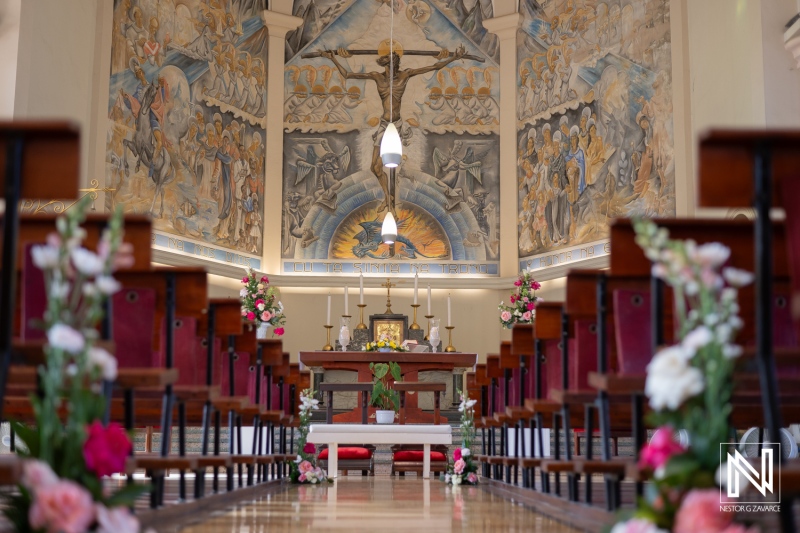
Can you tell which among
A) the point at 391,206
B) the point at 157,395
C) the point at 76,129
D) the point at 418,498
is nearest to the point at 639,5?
the point at 391,206

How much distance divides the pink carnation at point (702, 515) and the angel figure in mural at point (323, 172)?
14350 millimetres

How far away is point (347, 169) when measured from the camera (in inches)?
643

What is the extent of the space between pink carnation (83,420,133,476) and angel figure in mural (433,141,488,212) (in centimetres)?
1392

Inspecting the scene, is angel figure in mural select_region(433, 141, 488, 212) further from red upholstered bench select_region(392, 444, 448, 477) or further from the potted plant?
the potted plant

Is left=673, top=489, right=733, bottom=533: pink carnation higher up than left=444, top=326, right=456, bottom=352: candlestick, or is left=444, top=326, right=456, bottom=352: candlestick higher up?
left=444, top=326, right=456, bottom=352: candlestick

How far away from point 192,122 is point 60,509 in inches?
526

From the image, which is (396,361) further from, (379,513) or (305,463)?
(379,513)

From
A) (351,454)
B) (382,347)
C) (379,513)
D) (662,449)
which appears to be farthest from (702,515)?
(382,347)

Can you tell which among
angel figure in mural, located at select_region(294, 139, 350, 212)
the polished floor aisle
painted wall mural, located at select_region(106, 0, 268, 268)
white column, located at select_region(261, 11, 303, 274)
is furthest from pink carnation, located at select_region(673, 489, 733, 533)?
angel figure in mural, located at select_region(294, 139, 350, 212)

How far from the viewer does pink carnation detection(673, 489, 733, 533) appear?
196 centimetres

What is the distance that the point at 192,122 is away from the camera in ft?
49.0

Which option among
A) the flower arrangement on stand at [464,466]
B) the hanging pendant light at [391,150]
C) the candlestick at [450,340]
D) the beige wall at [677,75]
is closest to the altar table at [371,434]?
the flower arrangement on stand at [464,466]

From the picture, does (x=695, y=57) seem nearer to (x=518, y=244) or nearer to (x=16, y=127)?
(x=518, y=244)

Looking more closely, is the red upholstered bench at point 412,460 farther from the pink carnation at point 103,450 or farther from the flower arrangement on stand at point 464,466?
the pink carnation at point 103,450
